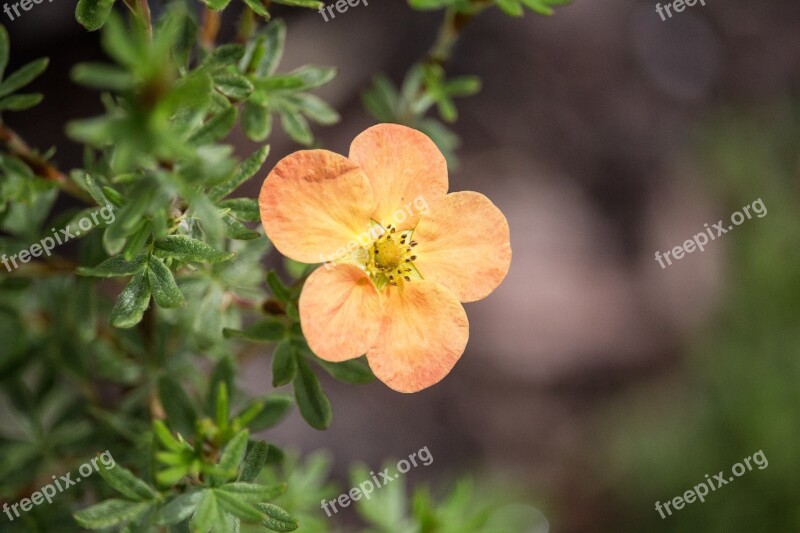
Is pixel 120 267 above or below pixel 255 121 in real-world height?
below

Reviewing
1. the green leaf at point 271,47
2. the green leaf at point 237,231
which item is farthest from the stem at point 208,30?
the green leaf at point 237,231

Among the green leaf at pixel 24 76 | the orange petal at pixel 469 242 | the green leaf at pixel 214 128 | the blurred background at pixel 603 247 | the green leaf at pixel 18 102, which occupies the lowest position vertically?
the blurred background at pixel 603 247

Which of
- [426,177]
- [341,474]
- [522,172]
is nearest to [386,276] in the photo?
[426,177]

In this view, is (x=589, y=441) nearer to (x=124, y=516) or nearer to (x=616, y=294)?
(x=616, y=294)

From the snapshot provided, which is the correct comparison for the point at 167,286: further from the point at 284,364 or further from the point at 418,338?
the point at 418,338

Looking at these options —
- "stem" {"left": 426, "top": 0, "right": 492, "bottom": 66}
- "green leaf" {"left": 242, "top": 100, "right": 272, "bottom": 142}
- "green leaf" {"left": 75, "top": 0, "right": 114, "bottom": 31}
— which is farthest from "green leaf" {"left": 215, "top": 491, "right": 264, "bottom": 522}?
"stem" {"left": 426, "top": 0, "right": 492, "bottom": 66}

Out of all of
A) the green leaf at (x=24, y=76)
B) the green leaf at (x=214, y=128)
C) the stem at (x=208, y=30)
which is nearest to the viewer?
the green leaf at (x=214, y=128)

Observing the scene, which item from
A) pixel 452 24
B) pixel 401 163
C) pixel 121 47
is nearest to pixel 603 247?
pixel 452 24

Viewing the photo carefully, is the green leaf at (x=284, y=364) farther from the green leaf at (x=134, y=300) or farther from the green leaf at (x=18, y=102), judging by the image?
the green leaf at (x=18, y=102)
